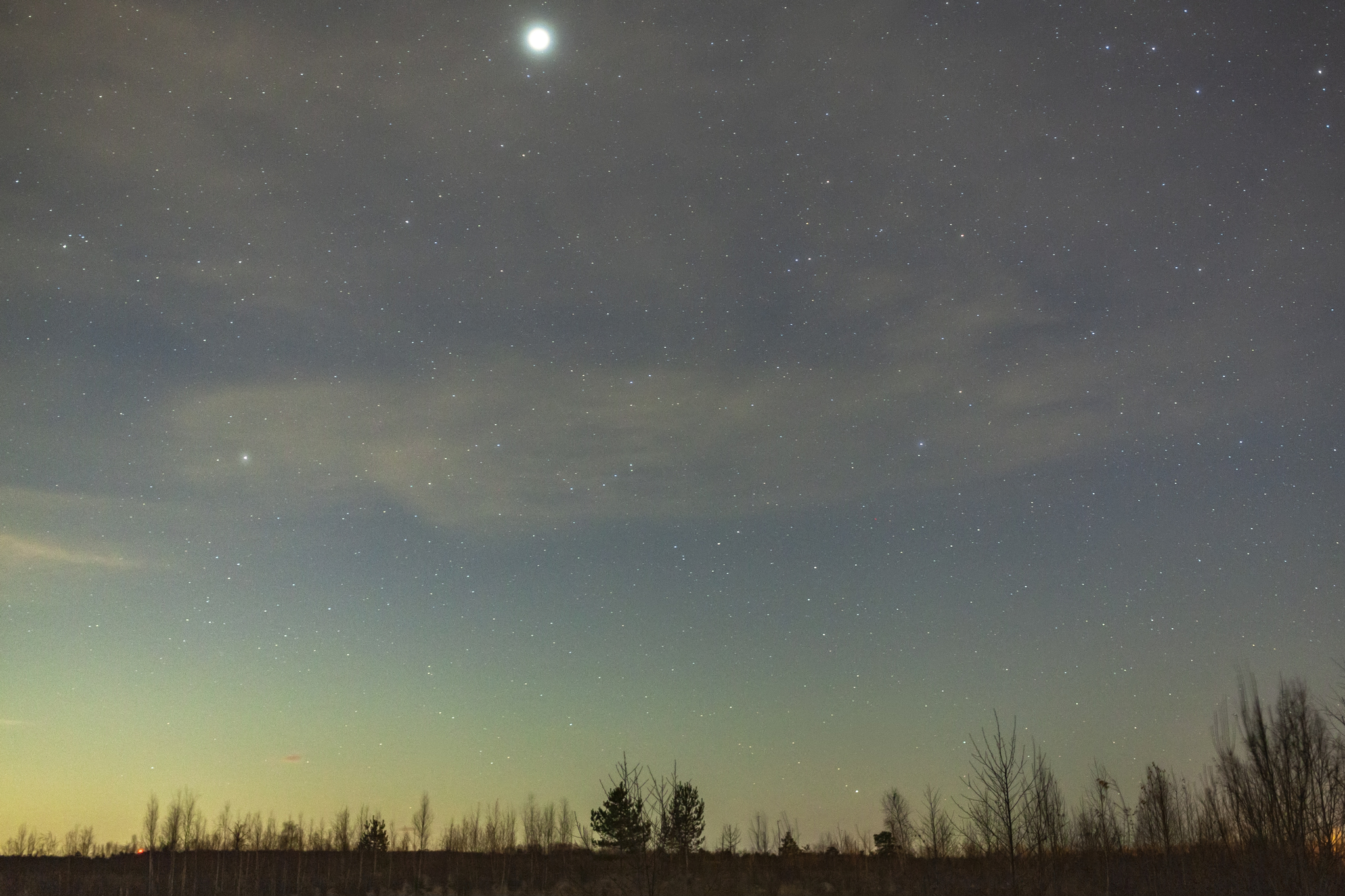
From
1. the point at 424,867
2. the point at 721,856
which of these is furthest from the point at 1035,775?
the point at 424,867

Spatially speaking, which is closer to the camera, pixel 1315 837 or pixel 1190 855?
pixel 1315 837

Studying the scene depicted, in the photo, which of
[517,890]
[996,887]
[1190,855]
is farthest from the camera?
[517,890]

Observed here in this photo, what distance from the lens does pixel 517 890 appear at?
1620 inches

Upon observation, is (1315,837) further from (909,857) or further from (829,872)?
Answer: (909,857)

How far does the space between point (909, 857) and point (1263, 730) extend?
3164cm

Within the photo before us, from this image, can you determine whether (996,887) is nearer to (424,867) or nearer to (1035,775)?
(1035,775)

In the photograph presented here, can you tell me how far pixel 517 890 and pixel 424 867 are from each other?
2418cm

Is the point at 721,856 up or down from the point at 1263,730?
down

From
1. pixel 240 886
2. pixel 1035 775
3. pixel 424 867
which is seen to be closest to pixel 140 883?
pixel 240 886

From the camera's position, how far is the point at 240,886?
4303 cm

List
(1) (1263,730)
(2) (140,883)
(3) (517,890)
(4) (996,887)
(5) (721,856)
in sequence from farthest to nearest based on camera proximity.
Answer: (5) (721,856), (2) (140,883), (3) (517,890), (4) (996,887), (1) (1263,730)

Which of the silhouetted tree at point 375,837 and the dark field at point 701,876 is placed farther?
the silhouetted tree at point 375,837

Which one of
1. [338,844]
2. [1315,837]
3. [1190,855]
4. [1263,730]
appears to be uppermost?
[1263,730]

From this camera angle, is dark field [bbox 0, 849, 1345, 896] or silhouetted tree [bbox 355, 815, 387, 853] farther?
silhouetted tree [bbox 355, 815, 387, 853]
